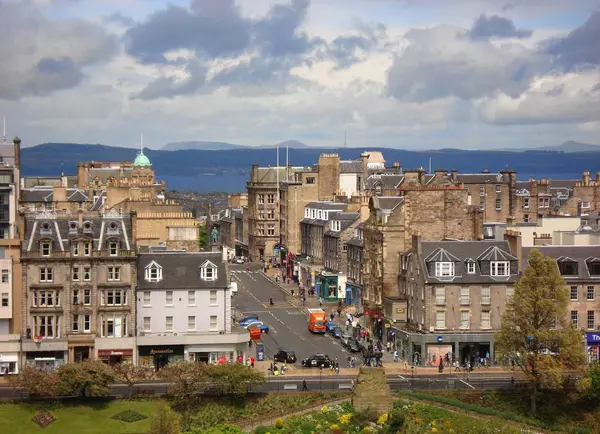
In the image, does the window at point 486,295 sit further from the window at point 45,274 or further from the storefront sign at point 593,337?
the window at point 45,274

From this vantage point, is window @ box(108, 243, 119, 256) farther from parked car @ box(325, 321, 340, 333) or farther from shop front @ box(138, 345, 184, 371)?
parked car @ box(325, 321, 340, 333)

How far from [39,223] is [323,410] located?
92.5ft

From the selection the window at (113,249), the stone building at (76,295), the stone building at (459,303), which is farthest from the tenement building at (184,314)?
the stone building at (459,303)

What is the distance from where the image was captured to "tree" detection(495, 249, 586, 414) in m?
88.0

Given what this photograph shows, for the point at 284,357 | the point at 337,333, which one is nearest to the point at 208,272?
the point at 284,357

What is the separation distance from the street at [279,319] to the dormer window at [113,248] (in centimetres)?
1511

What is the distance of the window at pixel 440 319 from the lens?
98.8 m

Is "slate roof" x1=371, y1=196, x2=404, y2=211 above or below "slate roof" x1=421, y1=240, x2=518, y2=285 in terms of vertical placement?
above

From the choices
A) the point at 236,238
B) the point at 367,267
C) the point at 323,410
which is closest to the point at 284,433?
the point at 323,410

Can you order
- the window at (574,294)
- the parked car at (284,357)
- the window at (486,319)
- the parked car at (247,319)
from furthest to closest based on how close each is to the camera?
the parked car at (247,319), the window at (574,294), the window at (486,319), the parked car at (284,357)

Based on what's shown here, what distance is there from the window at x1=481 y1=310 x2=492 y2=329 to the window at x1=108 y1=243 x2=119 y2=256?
29100 millimetres

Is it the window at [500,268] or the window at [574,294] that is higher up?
the window at [500,268]

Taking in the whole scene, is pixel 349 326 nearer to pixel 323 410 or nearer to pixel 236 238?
pixel 323 410

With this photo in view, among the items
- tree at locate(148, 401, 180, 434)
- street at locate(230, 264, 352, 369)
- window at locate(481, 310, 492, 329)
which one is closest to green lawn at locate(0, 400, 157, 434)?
tree at locate(148, 401, 180, 434)
